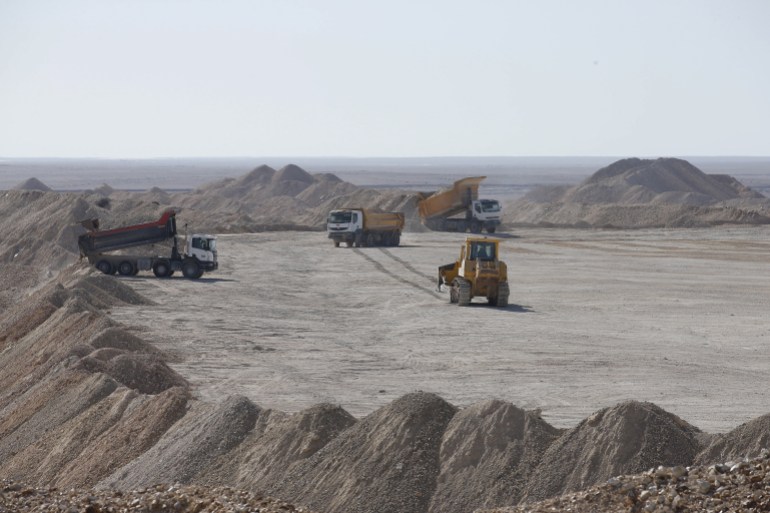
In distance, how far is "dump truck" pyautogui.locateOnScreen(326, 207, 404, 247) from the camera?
193 feet

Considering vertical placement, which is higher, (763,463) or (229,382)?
(763,463)

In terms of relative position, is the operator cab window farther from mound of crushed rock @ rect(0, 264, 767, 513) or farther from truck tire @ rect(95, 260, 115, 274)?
mound of crushed rock @ rect(0, 264, 767, 513)

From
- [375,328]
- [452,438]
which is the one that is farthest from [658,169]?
[452,438]

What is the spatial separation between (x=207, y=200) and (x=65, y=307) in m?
73.2

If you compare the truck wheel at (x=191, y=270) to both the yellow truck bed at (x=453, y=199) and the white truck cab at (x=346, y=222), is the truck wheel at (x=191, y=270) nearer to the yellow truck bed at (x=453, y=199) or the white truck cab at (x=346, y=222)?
the white truck cab at (x=346, y=222)

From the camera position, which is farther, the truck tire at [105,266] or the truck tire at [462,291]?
the truck tire at [105,266]

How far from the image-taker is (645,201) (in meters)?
102

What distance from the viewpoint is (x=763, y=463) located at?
1174cm

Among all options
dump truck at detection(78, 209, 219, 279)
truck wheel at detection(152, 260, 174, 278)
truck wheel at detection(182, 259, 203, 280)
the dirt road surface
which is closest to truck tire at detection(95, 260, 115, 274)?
dump truck at detection(78, 209, 219, 279)

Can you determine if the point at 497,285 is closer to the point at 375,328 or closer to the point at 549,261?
the point at 375,328

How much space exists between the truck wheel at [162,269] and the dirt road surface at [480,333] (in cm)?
44

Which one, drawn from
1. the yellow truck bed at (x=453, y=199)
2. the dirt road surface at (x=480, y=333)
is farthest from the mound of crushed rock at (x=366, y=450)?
the yellow truck bed at (x=453, y=199)

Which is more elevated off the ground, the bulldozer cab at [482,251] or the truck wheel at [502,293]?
the bulldozer cab at [482,251]

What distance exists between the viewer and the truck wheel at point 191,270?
4381 centimetres
